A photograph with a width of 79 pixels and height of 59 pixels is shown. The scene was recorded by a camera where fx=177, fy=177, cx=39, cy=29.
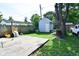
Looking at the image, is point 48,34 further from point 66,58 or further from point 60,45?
point 66,58

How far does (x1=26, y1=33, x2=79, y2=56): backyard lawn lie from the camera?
5.57 metres

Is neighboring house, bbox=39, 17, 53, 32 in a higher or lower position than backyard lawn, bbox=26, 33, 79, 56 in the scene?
higher

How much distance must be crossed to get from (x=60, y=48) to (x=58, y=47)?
114 millimetres

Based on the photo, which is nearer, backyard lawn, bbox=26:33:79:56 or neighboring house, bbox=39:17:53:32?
backyard lawn, bbox=26:33:79:56

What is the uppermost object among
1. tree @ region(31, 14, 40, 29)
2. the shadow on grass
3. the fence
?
tree @ region(31, 14, 40, 29)

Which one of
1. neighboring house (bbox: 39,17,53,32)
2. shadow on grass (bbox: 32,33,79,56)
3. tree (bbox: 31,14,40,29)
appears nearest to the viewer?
shadow on grass (bbox: 32,33,79,56)

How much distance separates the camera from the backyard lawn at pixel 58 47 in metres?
5.57

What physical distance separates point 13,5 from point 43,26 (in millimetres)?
1349

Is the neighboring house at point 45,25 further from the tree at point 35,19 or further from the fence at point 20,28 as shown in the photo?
the fence at point 20,28

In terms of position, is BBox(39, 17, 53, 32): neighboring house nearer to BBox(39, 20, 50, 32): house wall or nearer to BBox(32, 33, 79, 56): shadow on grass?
BBox(39, 20, 50, 32): house wall

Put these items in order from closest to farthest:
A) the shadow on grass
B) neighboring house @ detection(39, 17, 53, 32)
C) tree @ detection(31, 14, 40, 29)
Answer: the shadow on grass, tree @ detection(31, 14, 40, 29), neighboring house @ detection(39, 17, 53, 32)

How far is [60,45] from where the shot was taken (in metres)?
6.55

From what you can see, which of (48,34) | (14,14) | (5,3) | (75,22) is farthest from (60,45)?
(5,3)

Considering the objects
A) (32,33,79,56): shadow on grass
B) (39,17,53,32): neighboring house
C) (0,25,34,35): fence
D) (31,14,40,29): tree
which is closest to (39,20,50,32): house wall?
(39,17,53,32): neighboring house
